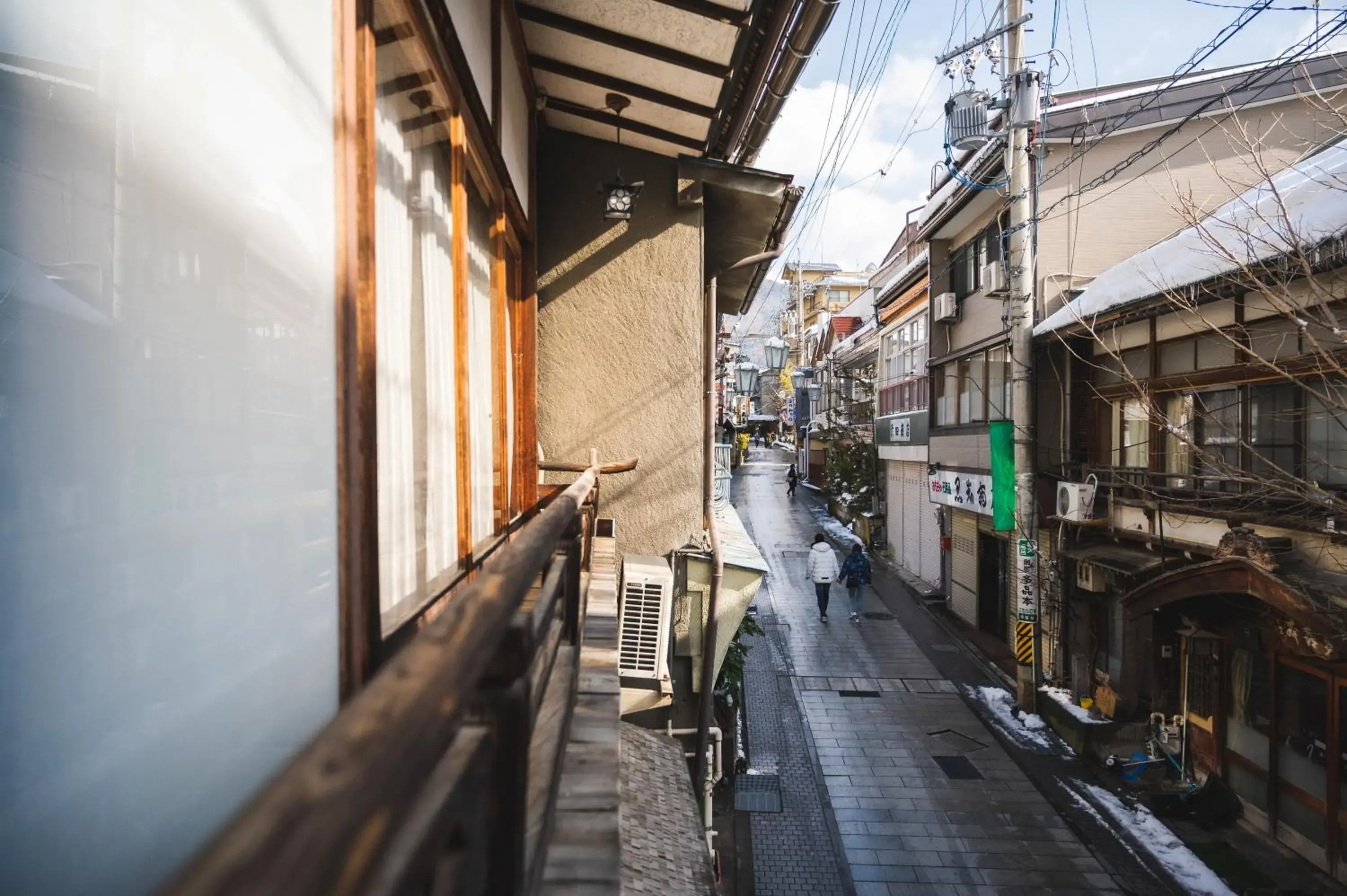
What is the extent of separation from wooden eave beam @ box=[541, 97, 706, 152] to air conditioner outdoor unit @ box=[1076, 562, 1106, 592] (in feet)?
33.5

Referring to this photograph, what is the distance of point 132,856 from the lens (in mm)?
1101

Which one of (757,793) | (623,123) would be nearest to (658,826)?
(623,123)

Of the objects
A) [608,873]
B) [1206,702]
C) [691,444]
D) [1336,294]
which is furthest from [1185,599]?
[608,873]

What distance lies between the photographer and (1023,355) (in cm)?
1319

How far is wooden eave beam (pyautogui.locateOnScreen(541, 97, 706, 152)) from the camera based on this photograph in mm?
6211

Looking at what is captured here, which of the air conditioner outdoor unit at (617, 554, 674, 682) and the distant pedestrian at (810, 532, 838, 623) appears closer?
the air conditioner outdoor unit at (617, 554, 674, 682)

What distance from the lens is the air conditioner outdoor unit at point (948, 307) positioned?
1850 centimetres

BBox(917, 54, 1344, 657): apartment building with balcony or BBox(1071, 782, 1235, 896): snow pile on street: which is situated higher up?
BBox(917, 54, 1344, 657): apartment building with balcony

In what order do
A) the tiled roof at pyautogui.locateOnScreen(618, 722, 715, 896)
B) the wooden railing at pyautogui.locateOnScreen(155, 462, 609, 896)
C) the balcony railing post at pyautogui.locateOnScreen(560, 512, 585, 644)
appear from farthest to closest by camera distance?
the tiled roof at pyautogui.locateOnScreen(618, 722, 715, 896) < the balcony railing post at pyautogui.locateOnScreen(560, 512, 585, 644) < the wooden railing at pyautogui.locateOnScreen(155, 462, 609, 896)

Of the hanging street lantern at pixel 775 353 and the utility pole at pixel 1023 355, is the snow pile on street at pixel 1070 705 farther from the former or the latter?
the hanging street lantern at pixel 775 353

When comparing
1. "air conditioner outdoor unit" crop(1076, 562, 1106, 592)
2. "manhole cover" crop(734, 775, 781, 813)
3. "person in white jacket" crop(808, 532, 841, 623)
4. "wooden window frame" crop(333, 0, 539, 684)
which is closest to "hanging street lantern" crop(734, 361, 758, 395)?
"person in white jacket" crop(808, 532, 841, 623)

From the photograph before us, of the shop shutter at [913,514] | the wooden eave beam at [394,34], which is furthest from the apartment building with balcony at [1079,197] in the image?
the wooden eave beam at [394,34]

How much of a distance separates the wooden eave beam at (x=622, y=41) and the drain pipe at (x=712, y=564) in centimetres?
270

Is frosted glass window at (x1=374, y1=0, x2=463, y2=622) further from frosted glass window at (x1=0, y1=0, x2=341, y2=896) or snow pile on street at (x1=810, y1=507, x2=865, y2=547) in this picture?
snow pile on street at (x1=810, y1=507, x2=865, y2=547)
